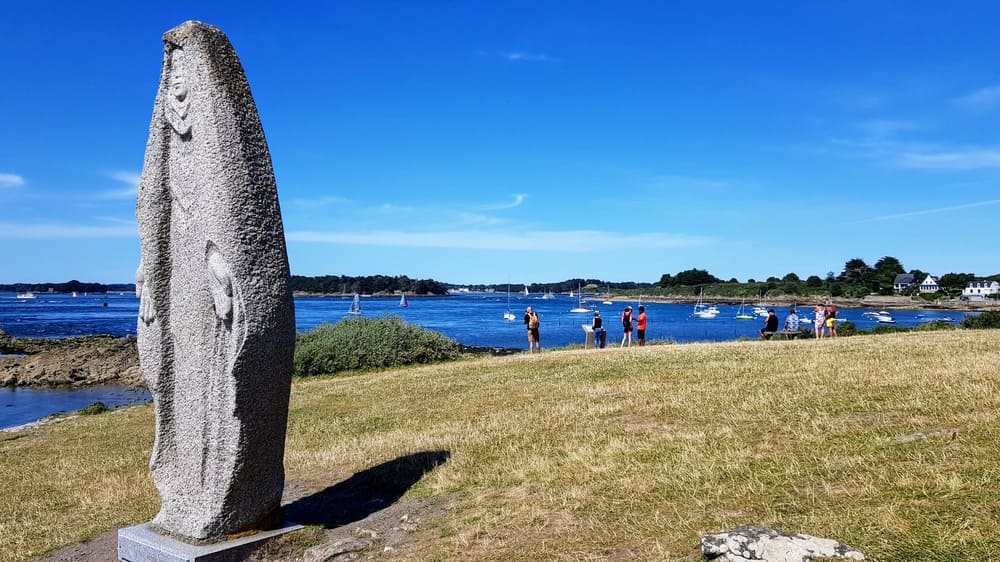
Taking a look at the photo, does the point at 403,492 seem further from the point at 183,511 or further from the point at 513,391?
the point at 513,391

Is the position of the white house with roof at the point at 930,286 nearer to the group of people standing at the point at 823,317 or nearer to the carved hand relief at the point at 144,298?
the group of people standing at the point at 823,317

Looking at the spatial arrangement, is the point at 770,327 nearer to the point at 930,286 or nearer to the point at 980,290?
the point at 980,290

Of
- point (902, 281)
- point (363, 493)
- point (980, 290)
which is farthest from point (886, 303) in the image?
point (363, 493)

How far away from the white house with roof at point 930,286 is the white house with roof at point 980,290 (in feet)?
24.4

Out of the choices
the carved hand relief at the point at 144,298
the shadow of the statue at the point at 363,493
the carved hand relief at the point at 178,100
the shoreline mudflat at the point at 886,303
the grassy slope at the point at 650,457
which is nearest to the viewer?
the grassy slope at the point at 650,457

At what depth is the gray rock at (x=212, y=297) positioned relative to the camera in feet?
22.4

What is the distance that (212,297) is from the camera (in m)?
6.96

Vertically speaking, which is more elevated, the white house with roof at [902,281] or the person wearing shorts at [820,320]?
the white house with roof at [902,281]

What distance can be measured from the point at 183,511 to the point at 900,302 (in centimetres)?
15401

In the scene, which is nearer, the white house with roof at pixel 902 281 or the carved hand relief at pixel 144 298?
the carved hand relief at pixel 144 298

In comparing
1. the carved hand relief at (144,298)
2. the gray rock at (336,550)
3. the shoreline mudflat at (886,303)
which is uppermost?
the carved hand relief at (144,298)

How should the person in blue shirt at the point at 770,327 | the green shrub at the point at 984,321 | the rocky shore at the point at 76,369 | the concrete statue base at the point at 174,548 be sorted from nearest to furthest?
the concrete statue base at the point at 174,548 < the person in blue shirt at the point at 770,327 < the green shrub at the point at 984,321 < the rocky shore at the point at 76,369

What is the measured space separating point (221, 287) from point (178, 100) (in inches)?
74.0

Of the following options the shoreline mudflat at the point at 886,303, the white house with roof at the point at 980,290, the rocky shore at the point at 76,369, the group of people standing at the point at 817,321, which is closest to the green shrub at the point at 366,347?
the rocky shore at the point at 76,369
